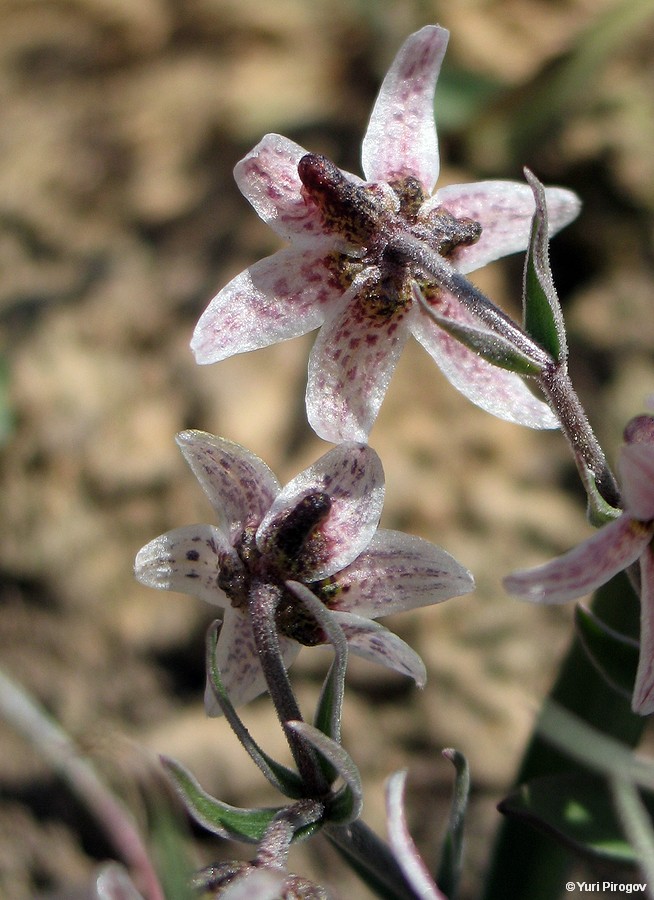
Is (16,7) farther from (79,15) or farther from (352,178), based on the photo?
(352,178)

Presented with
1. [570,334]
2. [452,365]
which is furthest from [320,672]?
[452,365]

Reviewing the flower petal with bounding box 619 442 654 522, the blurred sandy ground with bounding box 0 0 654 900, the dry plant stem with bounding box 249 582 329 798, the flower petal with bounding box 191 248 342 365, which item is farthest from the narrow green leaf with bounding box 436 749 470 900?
the blurred sandy ground with bounding box 0 0 654 900

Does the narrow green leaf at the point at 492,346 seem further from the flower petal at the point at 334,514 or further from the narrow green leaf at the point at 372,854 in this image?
the narrow green leaf at the point at 372,854

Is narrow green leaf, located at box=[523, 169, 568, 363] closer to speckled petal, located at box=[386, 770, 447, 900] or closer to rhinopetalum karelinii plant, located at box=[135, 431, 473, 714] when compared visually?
rhinopetalum karelinii plant, located at box=[135, 431, 473, 714]

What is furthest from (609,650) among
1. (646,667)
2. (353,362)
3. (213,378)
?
(213,378)

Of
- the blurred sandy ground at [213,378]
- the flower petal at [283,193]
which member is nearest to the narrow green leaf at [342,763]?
the flower petal at [283,193]

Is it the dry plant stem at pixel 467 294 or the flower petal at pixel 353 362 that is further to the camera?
the flower petal at pixel 353 362

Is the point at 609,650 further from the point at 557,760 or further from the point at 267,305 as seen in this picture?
Result: the point at 267,305
